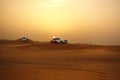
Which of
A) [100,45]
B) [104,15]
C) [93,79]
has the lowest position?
[93,79]

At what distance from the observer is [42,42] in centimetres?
1251

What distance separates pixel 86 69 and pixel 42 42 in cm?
701

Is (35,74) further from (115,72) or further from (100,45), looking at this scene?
(100,45)

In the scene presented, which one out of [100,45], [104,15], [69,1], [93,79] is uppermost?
[69,1]

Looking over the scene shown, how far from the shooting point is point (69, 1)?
10758mm

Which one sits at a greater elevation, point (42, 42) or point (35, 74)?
point (42, 42)

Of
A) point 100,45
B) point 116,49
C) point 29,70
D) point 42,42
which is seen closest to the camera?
point 29,70

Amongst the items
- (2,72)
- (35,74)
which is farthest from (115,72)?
(2,72)

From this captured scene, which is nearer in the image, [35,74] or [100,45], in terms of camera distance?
[35,74]

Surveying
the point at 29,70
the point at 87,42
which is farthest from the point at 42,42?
the point at 29,70

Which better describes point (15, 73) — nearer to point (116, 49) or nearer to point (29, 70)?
point (29, 70)

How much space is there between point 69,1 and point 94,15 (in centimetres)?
145

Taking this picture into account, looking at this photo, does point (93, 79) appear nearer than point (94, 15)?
Yes

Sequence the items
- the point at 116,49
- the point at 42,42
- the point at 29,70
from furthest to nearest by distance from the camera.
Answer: the point at 42,42, the point at 116,49, the point at 29,70
